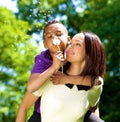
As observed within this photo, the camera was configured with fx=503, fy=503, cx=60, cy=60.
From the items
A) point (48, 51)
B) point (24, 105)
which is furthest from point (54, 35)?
point (24, 105)

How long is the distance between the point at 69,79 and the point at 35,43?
7.85m

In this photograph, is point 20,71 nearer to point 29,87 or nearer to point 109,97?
point 109,97

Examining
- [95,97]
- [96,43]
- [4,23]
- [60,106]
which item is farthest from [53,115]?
[4,23]

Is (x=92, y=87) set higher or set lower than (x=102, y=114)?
higher

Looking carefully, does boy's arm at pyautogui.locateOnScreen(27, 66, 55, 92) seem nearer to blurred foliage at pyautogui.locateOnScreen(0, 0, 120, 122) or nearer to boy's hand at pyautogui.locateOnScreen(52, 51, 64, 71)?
boy's hand at pyautogui.locateOnScreen(52, 51, 64, 71)

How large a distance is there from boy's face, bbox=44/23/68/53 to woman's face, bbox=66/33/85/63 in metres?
0.10

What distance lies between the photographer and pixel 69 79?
107 inches

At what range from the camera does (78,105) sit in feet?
8.71

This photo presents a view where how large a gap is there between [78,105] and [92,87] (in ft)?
0.44

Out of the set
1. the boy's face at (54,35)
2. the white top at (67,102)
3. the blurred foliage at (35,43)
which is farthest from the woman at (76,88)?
the blurred foliage at (35,43)

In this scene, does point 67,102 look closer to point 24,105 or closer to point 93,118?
point 93,118

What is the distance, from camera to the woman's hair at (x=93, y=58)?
108 inches

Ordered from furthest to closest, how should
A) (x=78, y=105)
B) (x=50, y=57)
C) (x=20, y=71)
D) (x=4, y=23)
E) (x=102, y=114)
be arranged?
(x=102, y=114)
(x=20, y=71)
(x=4, y=23)
(x=50, y=57)
(x=78, y=105)

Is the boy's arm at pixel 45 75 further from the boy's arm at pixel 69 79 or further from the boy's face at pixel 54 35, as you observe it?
the boy's face at pixel 54 35
